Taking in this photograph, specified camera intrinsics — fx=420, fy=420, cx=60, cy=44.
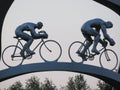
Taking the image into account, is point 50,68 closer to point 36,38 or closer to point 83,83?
point 36,38

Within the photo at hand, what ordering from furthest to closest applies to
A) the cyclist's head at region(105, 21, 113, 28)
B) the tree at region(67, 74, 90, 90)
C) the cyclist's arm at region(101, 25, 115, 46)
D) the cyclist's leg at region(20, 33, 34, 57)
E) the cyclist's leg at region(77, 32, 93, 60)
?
the tree at region(67, 74, 90, 90) → the cyclist's head at region(105, 21, 113, 28) → the cyclist's arm at region(101, 25, 115, 46) → the cyclist's leg at region(77, 32, 93, 60) → the cyclist's leg at region(20, 33, 34, 57)

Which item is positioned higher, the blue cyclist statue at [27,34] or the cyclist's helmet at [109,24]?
the cyclist's helmet at [109,24]

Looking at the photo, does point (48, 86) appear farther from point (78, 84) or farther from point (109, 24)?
point (109, 24)

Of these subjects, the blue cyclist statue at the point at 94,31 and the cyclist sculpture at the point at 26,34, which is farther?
the blue cyclist statue at the point at 94,31

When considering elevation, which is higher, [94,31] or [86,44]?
[94,31]

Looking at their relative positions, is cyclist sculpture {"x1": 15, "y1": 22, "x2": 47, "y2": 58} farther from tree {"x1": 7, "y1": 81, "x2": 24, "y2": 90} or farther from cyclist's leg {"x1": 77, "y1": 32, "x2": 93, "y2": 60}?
tree {"x1": 7, "y1": 81, "x2": 24, "y2": 90}

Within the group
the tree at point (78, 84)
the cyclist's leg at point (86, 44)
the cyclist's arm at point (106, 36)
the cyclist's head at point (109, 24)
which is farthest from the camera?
the tree at point (78, 84)

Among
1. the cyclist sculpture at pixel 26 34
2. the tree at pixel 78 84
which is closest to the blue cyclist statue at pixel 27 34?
the cyclist sculpture at pixel 26 34

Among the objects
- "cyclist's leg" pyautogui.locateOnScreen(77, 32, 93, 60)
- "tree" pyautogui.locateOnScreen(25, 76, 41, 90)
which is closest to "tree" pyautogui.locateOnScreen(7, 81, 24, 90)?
"tree" pyautogui.locateOnScreen(25, 76, 41, 90)

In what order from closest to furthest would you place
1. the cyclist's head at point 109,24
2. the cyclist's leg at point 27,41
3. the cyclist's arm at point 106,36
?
the cyclist's leg at point 27,41 → the cyclist's arm at point 106,36 → the cyclist's head at point 109,24

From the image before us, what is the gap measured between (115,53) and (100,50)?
1.74ft

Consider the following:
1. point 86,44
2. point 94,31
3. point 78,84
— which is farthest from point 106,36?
point 78,84

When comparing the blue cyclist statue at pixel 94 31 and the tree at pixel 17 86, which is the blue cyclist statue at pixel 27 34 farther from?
the tree at pixel 17 86

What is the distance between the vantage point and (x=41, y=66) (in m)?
11.9
